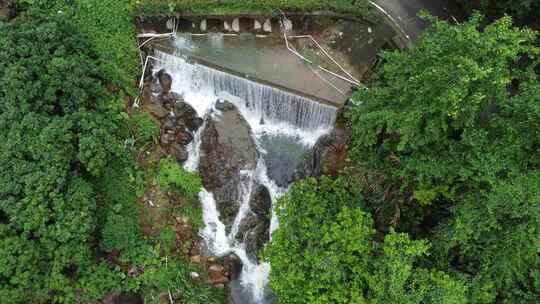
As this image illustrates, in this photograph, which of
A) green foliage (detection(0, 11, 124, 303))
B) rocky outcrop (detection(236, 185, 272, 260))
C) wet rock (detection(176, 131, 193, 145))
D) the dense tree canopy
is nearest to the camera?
the dense tree canopy

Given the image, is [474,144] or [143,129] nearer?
[474,144]

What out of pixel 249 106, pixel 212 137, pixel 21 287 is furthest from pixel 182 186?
pixel 21 287

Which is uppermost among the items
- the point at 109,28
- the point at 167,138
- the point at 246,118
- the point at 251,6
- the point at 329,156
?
the point at 251,6

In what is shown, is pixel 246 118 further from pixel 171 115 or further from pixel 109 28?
pixel 109 28

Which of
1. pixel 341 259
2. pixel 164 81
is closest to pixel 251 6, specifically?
pixel 164 81

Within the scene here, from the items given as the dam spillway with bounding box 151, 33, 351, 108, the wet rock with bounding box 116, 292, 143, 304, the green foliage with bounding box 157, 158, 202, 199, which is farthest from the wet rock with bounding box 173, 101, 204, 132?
the wet rock with bounding box 116, 292, 143, 304

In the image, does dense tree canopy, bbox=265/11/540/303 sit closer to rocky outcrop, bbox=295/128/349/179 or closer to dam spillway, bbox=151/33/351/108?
rocky outcrop, bbox=295/128/349/179
